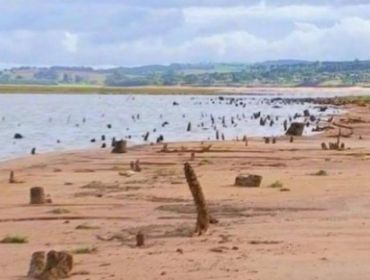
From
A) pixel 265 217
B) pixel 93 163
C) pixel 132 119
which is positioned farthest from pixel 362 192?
pixel 132 119

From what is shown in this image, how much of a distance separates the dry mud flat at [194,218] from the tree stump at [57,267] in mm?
198

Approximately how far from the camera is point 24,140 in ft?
235

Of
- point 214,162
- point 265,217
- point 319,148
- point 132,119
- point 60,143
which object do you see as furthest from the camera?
point 132,119

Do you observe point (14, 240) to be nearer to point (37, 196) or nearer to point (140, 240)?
point (140, 240)

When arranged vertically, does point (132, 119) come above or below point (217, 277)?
below

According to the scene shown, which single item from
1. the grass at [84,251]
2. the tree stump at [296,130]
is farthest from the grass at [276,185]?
the tree stump at [296,130]

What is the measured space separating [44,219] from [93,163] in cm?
2103

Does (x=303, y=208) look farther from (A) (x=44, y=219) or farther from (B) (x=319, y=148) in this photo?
(B) (x=319, y=148)

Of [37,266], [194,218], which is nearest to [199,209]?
[194,218]

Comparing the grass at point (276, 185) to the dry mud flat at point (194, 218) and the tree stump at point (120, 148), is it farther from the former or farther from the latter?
the tree stump at point (120, 148)

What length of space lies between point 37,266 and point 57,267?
41 cm

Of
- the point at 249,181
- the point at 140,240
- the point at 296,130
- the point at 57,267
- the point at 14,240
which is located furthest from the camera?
the point at 296,130

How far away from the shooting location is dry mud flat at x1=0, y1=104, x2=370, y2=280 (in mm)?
16516

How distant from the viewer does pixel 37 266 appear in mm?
16203
